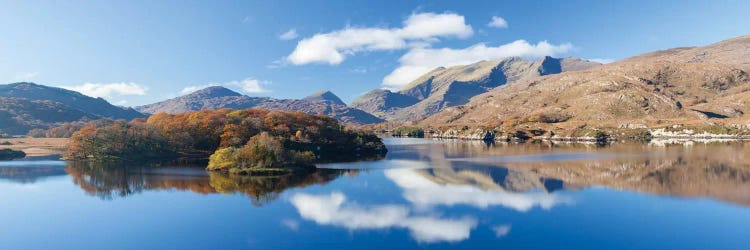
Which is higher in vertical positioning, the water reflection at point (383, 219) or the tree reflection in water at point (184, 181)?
the tree reflection in water at point (184, 181)

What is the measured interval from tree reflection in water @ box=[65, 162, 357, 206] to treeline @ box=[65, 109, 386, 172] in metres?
8.43

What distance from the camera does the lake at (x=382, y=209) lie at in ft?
121

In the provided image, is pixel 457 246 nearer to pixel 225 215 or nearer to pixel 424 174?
pixel 225 215

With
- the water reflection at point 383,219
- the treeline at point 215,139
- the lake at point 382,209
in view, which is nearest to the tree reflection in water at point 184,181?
the lake at point 382,209

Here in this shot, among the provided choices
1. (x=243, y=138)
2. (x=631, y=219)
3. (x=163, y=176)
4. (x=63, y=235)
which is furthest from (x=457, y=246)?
(x=243, y=138)

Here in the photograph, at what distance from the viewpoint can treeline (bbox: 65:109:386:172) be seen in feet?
339

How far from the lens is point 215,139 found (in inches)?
4528

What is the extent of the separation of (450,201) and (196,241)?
94.9ft

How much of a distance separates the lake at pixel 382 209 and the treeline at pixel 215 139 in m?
21.6

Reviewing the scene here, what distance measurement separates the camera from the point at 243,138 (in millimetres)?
107500

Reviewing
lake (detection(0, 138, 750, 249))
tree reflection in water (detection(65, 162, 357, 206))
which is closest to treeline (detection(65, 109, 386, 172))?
tree reflection in water (detection(65, 162, 357, 206))

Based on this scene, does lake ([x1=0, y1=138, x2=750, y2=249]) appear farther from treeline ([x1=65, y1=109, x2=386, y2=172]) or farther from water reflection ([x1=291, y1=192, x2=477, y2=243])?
treeline ([x1=65, y1=109, x2=386, y2=172])

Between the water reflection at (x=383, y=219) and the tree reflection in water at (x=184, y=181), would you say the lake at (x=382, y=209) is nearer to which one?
the water reflection at (x=383, y=219)

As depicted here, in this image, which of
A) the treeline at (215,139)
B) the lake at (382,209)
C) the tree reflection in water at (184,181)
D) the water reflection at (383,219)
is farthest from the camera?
the treeline at (215,139)
